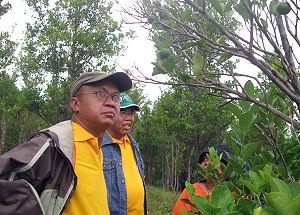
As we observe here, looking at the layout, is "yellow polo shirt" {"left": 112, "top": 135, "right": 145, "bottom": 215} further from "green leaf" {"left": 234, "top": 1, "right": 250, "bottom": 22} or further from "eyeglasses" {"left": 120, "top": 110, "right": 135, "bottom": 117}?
"green leaf" {"left": 234, "top": 1, "right": 250, "bottom": 22}

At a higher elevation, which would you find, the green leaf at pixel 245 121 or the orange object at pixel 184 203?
the green leaf at pixel 245 121

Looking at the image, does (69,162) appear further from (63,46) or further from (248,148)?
(63,46)

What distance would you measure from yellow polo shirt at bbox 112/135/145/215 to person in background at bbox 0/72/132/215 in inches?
20.9

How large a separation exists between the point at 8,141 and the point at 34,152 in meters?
23.4

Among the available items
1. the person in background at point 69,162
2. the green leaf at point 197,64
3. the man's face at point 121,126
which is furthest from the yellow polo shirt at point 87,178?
the man's face at point 121,126

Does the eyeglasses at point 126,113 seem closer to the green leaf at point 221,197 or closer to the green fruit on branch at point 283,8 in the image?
the green fruit on branch at point 283,8

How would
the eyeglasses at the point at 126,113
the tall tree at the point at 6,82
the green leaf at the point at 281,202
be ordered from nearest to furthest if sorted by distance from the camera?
the green leaf at the point at 281,202
the eyeglasses at the point at 126,113
the tall tree at the point at 6,82

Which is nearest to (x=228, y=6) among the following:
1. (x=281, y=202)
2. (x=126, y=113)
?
(x=281, y=202)

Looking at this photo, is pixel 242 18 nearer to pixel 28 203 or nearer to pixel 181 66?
pixel 181 66

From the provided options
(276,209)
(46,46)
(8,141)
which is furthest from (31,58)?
(276,209)

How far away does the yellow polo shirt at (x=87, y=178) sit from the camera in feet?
5.36

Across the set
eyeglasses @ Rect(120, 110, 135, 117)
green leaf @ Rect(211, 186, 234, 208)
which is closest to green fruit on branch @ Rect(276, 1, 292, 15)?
green leaf @ Rect(211, 186, 234, 208)

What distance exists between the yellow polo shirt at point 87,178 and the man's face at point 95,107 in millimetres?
57

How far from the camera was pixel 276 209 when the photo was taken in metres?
0.80
